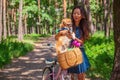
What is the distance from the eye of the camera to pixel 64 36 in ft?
18.7

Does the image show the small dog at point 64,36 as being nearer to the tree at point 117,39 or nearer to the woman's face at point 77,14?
the woman's face at point 77,14

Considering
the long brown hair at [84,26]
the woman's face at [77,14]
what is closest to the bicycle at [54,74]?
the long brown hair at [84,26]

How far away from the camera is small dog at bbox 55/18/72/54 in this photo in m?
5.62

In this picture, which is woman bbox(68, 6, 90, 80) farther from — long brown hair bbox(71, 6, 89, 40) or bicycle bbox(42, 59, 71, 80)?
bicycle bbox(42, 59, 71, 80)

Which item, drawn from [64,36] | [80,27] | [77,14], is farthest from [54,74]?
[77,14]

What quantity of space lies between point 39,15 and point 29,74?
128ft

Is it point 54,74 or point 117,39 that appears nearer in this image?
point 117,39

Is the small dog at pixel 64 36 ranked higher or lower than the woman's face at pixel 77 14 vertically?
lower

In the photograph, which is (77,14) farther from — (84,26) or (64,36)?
(64,36)

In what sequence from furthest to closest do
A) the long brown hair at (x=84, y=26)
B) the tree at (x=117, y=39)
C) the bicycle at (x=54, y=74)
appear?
the bicycle at (x=54, y=74) < the long brown hair at (x=84, y=26) < the tree at (x=117, y=39)

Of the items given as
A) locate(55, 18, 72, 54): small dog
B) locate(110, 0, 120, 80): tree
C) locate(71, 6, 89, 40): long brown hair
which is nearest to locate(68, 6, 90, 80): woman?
locate(71, 6, 89, 40): long brown hair

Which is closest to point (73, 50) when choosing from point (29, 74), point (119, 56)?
point (119, 56)

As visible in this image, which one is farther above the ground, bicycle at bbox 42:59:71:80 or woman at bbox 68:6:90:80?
woman at bbox 68:6:90:80

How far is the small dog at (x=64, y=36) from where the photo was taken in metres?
5.62
